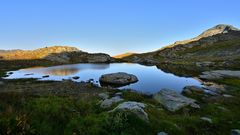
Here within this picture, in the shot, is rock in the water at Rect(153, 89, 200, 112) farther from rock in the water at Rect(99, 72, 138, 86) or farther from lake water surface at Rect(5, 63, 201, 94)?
rock in the water at Rect(99, 72, 138, 86)

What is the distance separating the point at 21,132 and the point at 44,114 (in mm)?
3022

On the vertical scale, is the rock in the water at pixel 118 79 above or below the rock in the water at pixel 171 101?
below

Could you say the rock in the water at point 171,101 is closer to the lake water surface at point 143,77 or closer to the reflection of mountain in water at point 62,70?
the lake water surface at point 143,77

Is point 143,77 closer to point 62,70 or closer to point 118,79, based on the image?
point 118,79

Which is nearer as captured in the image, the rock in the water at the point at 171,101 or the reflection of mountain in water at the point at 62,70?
the rock in the water at the point at 171,101

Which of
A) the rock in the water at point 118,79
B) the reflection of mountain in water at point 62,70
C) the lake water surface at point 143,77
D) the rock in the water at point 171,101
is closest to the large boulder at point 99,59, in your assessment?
the reflection of mountain in water at point 62,70

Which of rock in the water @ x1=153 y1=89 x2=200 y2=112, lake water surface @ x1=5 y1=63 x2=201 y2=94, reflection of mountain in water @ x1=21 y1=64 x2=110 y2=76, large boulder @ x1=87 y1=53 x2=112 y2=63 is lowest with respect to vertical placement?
lake water surface @ x1=5 y1=63 x2=201 y2=94

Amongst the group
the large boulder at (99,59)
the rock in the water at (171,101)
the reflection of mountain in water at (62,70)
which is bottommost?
the reflection of mountain in water at (62,70)

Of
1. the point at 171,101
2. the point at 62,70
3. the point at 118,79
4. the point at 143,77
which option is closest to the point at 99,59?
the point at 62,70

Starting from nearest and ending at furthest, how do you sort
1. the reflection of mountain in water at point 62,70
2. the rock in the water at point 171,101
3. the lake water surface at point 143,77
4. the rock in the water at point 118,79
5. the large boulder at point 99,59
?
the rock in the water at point 171,101
the lake water surface at point 143,77
the rock in the water at point 118,79
the reflection of mountain in water at point 62,70
the large boulder at point 99,59

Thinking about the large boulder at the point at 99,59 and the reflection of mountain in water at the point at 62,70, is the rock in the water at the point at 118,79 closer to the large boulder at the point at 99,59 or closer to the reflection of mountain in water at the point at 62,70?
the reflection of mountain in water at the point at 62,70

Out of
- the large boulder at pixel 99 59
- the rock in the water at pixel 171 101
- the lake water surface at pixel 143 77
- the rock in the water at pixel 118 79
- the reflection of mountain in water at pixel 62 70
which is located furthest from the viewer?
the large boulder at pixel 99 59

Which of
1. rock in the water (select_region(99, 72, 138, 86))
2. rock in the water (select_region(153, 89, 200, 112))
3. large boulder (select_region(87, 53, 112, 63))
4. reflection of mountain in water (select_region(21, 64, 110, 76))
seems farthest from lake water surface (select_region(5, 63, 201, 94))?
large boulder (select_region(87, 53, 112, 63))

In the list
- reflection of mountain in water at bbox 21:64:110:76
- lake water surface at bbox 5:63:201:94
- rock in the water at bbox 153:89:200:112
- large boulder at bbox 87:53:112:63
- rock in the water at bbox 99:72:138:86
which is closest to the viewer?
rock in the water at bbox 153:89:200:112
